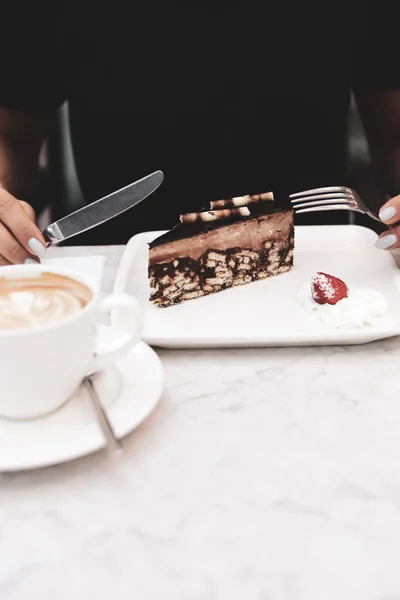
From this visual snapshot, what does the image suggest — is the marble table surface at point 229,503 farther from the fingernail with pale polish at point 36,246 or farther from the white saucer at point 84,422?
the fingernail with pale polish at point 36,246

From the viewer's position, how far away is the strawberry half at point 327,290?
105 centimetres

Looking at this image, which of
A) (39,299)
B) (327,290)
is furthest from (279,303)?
(39,299)

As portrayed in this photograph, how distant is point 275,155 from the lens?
1.72 metres

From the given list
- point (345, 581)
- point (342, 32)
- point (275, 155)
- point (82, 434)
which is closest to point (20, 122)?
point (275, 155)

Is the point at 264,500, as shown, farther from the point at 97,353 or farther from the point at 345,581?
the point at 97,353

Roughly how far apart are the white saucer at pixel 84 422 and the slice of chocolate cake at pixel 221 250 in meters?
0.30

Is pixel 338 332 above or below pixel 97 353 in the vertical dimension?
below

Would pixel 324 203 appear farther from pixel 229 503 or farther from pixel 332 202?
pixel 229 503

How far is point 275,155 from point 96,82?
474 millimetres

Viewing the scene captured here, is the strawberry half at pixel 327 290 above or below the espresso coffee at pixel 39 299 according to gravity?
below

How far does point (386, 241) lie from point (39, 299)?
0.68 metres

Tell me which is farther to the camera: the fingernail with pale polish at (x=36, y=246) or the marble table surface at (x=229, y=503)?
the fingernail with pale polish at (x=36, y=246)

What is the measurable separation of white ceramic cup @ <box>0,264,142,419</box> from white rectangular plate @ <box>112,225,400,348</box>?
0.18 m

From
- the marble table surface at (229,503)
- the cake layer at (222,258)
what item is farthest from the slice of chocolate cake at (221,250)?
the marble table surface at (229,503)
